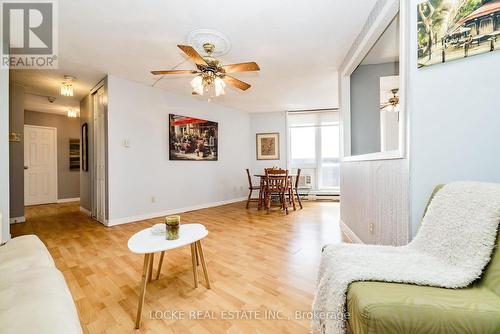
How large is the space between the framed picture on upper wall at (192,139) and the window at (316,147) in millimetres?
2310

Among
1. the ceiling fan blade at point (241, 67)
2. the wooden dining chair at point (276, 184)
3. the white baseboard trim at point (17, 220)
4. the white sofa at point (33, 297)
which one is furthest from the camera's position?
the wooden dining chair at point (276, 184)

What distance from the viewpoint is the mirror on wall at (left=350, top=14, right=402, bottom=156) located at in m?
2.23

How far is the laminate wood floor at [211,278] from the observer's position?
129 centimetres

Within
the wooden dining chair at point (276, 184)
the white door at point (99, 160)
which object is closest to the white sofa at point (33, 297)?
the white door at point (99, 160)

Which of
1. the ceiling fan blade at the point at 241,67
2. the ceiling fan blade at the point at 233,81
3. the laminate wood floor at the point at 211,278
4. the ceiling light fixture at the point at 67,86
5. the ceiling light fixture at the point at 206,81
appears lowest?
the laminate wood floor at the point at 211,278

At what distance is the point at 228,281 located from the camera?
1.72 m

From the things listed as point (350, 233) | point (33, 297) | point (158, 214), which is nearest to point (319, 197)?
point (350, 233)

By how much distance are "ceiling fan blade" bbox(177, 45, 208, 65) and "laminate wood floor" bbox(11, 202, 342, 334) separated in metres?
1.93

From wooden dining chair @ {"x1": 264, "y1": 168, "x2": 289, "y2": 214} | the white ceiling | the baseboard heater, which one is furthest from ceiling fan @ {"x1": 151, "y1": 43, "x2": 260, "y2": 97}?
the baseboard heater

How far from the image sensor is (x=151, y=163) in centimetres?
387

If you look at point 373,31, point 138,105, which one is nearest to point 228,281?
point 373,31

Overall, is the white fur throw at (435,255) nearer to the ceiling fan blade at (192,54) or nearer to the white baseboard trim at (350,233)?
the white baseboard trim at (350,233)

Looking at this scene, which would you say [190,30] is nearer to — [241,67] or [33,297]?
[241,67]

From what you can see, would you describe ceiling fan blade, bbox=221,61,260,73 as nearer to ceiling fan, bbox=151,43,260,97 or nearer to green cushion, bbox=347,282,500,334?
ceiling fan, bbox=151,43,260,97
